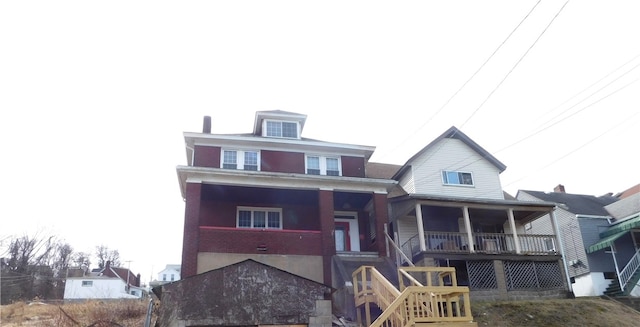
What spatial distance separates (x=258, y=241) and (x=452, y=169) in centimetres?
1160

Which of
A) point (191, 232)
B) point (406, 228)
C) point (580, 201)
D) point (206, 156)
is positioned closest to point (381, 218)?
point (406, 228)

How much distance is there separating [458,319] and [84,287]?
4909cm

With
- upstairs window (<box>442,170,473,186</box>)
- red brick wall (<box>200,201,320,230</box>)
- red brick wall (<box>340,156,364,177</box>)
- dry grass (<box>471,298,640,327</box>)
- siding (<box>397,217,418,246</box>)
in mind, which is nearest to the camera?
dry grass (<box>471,298,640,327</box>)

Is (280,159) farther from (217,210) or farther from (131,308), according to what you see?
(131,308)

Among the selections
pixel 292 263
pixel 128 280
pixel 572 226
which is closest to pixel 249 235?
pixel 292 263

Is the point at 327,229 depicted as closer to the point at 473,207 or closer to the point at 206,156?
the point at 206,156

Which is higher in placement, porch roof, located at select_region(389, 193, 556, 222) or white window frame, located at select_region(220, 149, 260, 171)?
white window frame, located at select_region(220, 149, 260, 171)

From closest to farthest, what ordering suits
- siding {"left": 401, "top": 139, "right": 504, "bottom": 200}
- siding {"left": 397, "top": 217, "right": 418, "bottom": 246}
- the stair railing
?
siding {"left": 397, "top": 217, "right": 418, "bottom": 246}, siding {"left": 401, "top": 139, "right": 504, "bottom": 200}, the stair railing

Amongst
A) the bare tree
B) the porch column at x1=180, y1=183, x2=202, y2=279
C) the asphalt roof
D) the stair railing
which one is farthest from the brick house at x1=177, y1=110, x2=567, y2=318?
the bare tree

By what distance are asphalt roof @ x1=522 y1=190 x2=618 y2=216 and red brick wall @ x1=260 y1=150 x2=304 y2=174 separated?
59.2ft

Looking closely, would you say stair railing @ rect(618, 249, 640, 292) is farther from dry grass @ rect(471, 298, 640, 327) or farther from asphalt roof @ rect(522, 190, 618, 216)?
dry grass @ rect(471, 298, 640, 327)

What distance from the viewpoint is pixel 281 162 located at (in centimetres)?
2241

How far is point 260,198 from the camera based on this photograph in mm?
22188

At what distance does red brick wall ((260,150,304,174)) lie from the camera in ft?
72.8
